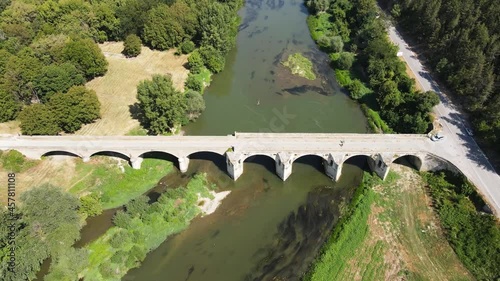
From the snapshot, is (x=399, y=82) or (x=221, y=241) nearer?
(x=221, y=241)

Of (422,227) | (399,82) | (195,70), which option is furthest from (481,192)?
(195,70)

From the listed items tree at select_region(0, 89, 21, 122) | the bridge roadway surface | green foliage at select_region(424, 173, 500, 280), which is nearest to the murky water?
the bridge roadway surface

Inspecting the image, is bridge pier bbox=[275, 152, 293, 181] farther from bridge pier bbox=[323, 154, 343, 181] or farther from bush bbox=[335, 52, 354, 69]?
bush bbox=[335, 52, 354, 69]

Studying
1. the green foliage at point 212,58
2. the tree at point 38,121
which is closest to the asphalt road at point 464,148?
the green foliage at point 212,58

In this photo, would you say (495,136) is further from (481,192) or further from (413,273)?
(413,273)

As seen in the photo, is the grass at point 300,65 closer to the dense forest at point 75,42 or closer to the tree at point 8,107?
the dense forest at point 75,42

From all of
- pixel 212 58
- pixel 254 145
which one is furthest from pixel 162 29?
pixel 254 145
